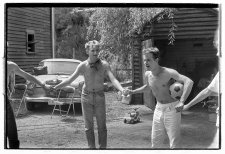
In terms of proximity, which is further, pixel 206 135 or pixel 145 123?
pixel 145 123

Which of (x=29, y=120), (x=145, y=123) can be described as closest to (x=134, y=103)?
(x=145, y=123)

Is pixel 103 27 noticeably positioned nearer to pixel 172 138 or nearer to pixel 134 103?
pixel 134 103

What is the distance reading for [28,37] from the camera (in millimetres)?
6070

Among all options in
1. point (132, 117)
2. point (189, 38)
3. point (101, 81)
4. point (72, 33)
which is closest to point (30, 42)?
point (72, 33)

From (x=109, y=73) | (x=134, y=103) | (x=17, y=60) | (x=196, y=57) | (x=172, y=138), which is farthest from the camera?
(x=196, y=57)

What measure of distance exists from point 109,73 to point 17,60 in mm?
1802

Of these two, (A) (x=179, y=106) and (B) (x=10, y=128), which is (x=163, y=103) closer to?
(A) (x=179, y=106)

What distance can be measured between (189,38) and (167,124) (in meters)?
3.86

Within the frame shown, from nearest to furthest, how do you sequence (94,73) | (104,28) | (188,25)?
1. (94,73)
2. (104,28)
3. (188,25)

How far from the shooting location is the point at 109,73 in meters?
4.71

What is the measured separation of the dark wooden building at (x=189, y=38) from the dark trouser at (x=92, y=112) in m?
1.71

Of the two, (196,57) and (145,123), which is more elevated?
(196,57)

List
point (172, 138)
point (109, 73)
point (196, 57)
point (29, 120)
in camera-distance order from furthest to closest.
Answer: point (196, 57) < point (29, 120) < point (109, 73) < point (172, 138)

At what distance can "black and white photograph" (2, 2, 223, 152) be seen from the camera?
14.7ft
